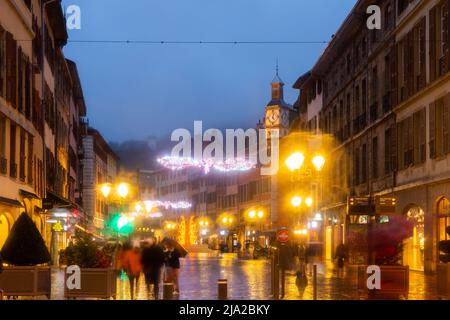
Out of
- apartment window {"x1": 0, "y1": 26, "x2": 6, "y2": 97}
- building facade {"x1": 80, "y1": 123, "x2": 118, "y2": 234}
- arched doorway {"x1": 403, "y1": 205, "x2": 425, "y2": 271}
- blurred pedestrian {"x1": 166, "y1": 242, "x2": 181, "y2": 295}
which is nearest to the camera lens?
blurred pedestrian {"x1": 166, "y1": 242, "x2": 181, "y2": 295}

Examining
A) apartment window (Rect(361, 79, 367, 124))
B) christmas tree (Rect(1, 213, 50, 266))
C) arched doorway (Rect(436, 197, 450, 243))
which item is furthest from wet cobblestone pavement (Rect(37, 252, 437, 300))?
apartment window (Rect(361, 79, 367, 124))

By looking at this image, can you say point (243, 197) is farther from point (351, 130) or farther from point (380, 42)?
point (380, 42)

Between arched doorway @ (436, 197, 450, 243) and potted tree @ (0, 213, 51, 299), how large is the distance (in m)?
17.9

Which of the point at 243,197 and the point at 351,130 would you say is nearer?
the point at 351,130

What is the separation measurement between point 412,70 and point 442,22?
471 cm

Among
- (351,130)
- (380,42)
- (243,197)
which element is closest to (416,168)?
(380,42)

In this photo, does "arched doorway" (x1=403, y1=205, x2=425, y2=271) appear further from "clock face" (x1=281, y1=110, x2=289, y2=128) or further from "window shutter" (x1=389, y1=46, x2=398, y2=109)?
"clock face" (x1=281, y1=110, x2=289, y2=128)

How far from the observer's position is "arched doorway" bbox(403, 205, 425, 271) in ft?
125

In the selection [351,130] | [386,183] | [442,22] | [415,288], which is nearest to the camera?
[415,288]

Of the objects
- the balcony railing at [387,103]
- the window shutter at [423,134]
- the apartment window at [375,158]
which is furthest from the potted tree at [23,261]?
the apartment window at [375,158]

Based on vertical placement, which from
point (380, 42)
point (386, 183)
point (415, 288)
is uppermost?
point (380, 42)

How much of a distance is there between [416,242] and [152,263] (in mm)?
17689

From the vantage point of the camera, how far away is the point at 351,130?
174ft
